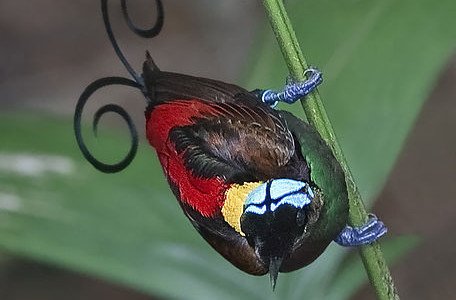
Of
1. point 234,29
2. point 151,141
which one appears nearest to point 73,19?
point 234,29

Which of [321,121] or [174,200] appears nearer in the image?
[321,121]

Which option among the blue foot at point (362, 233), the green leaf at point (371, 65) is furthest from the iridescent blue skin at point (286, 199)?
the green leaf at point (371, 65)

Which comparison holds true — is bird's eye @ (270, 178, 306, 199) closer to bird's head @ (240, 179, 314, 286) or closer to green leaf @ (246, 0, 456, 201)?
bird's head @ (240, 179, 314, 286)

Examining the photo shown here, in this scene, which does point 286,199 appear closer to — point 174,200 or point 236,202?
point 236,202

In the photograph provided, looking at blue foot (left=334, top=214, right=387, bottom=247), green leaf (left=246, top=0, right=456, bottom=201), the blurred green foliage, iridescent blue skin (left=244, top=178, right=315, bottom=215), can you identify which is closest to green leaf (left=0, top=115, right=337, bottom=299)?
the blurred green foliage

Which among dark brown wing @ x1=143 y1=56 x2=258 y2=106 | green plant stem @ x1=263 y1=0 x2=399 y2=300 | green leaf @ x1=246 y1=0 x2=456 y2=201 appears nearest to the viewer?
green plant stem @ x1=263 y1=0 x2=399 y2=300

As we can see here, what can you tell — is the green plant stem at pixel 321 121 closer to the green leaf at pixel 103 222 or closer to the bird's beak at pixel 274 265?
the bird's beak at pixel 274 265

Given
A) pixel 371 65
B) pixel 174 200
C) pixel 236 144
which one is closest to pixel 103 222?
pixel 174 200
